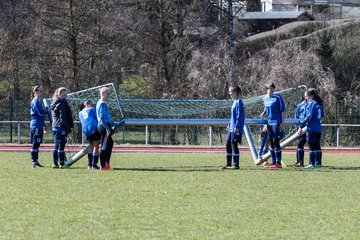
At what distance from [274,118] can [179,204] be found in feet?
25.9

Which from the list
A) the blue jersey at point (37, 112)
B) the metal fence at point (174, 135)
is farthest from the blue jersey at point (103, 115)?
the metal fence at point (174, 135)

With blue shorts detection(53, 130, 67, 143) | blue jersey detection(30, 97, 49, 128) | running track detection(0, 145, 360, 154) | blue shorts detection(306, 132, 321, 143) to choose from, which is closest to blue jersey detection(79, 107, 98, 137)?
blue shorts detection(53, 130, 67, 143)

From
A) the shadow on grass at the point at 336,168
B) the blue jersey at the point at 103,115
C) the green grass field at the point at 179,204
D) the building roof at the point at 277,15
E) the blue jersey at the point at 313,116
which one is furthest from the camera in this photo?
the building roof at the point at 277,15

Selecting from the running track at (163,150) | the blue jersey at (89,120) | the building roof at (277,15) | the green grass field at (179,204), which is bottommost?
the running track at (163,150)

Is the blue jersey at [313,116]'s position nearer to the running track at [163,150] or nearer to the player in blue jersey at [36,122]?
the player in blue jersey at [36,122]

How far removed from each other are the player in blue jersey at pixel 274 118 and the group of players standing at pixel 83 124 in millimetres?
3669

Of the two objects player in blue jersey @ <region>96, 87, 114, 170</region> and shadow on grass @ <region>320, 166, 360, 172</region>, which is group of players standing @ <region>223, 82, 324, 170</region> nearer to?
shadow on grass @ <region>320, 166, 360, 172</region>

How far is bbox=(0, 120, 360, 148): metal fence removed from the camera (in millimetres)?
33062

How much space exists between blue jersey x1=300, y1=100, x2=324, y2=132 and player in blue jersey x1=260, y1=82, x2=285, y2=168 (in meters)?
0.83

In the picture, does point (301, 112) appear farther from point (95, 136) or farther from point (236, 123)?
point (95, 136)

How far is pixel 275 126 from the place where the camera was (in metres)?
19.3

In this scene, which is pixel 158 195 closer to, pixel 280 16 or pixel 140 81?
pixel 140 81

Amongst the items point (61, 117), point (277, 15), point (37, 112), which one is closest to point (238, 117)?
point (61, 117)

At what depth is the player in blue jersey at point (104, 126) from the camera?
18656mm
